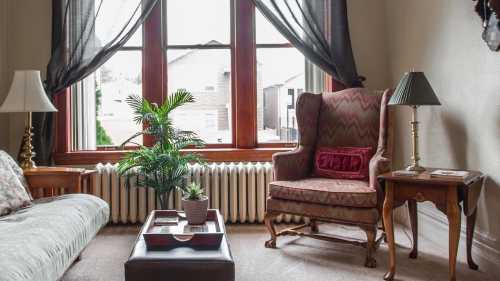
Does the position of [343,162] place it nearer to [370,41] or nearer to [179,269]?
[370,41]

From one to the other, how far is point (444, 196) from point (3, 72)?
3.65 metres

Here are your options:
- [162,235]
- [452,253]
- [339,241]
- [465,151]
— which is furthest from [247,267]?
[465,151]

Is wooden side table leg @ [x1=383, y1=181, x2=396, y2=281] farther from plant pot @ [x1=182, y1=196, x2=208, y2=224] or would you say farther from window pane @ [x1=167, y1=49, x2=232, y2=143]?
window pane @ [x1=167, y1=49, x2=232, y2=143]

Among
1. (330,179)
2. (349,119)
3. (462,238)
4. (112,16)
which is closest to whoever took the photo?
(462,238)

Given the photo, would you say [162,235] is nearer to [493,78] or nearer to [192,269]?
[192,269]

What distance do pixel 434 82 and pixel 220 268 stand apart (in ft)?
7.48

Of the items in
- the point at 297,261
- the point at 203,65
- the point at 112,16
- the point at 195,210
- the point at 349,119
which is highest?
the point at 112,16

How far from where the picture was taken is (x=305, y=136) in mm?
3533

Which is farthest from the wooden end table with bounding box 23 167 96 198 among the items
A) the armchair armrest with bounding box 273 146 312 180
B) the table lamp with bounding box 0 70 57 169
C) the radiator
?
the armchair armrest with bounding box 273 146 312 180

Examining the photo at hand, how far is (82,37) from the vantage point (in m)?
3.77

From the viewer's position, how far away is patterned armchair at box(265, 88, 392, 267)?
2770 millimetres

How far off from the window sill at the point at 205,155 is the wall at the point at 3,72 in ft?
1.55

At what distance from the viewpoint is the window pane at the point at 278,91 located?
4.07 metres

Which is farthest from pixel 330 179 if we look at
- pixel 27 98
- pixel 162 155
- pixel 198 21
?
pixel 27 98
